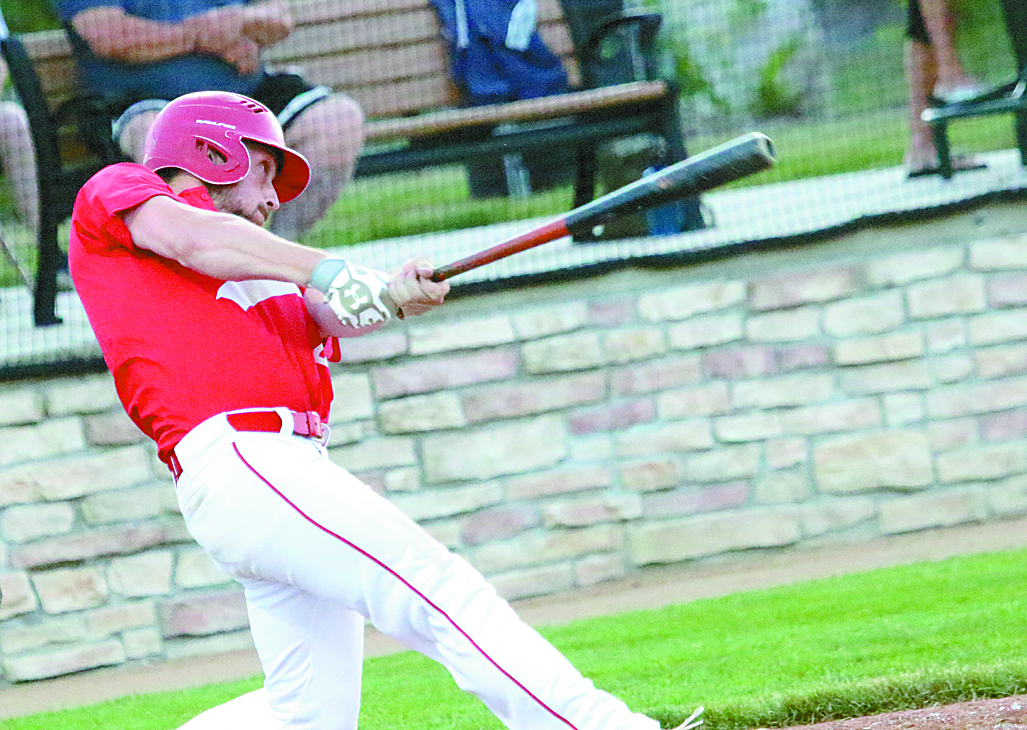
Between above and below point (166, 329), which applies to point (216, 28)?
above

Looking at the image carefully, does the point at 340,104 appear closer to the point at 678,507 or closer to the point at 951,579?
the point at 678,507

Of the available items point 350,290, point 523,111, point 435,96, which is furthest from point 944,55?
point 350,290

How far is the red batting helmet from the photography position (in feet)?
9.45

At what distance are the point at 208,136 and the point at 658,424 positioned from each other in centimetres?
356

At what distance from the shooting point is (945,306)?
6145 millimetres

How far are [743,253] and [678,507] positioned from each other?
1.24 m

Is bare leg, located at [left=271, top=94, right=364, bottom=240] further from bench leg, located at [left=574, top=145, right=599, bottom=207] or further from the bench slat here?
bench leg, located at [left=574, top=145, right=599, bottom=207]

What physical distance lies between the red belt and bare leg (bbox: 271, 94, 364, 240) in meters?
3.39

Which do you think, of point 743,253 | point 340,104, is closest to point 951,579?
point 743,253

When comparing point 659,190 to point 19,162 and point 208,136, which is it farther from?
point 19,162

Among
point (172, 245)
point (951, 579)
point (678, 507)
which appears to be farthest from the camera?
point (678, 507)

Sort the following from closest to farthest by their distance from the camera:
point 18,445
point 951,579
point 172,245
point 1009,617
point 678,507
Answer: point 172,245 → point 1009,617 → point 951,579 → point 18,445 → point 678,507

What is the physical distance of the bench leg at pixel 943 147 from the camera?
20.6 ft

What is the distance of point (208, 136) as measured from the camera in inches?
113
